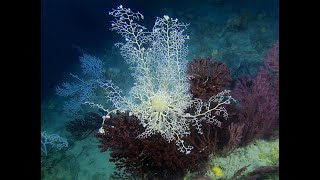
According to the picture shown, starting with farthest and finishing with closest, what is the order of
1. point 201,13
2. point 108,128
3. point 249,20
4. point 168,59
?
point 201,13, point 249,20, point 168,59, point 108,128

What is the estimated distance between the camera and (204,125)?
415cm

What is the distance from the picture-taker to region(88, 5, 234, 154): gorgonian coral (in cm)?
382

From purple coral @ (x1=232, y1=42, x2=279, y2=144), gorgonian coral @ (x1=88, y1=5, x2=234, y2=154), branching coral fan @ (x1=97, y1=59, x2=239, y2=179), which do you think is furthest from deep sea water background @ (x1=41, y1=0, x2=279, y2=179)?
purple coral @ (x1=232, y1=42, x2=279, y2=144)

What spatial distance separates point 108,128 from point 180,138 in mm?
1043

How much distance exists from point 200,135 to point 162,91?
885 mm

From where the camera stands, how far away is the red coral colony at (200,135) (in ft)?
12.2

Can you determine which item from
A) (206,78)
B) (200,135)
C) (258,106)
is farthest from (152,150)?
(258,106)

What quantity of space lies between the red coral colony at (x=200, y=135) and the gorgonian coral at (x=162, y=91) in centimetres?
12

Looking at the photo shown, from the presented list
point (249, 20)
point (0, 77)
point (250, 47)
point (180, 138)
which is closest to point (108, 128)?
point (180, 138)

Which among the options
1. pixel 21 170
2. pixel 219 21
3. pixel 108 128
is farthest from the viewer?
pixel 219 21

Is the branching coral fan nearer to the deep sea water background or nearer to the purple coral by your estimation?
the purple coral

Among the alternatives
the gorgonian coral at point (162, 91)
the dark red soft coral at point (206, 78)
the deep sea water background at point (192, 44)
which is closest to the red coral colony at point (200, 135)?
the dark red soft coral at point (206, 78)

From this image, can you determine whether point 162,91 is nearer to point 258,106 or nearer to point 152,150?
point 152,150

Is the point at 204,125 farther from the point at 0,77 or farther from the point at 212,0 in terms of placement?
the point at 212,0
